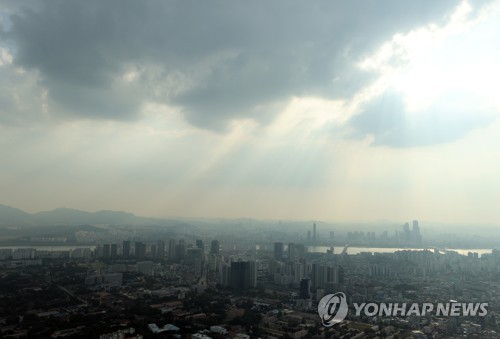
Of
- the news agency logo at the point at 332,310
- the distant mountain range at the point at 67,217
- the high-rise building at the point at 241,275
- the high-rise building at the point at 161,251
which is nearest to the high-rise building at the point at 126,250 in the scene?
the high-rise building at the point at 161,251

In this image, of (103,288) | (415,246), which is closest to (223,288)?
(103,288)

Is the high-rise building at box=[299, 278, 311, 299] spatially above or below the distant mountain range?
below

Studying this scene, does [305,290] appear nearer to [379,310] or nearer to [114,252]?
[379,310]

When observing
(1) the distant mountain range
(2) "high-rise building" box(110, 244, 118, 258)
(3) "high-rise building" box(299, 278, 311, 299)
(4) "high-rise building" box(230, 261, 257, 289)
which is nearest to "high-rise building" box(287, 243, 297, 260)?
(4) "high-rise building" box(230, 261, 257, 289)

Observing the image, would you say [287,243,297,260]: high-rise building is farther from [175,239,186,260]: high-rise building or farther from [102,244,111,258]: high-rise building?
[102,244,111,258]: high-rise building

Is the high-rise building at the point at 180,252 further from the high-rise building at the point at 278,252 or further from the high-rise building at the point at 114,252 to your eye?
the high-rise building at the point at 278,252

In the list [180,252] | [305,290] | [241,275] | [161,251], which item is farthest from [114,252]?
[305,290]

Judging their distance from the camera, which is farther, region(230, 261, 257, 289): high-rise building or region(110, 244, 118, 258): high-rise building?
region(110, 244, 118, 258): high-rise building
